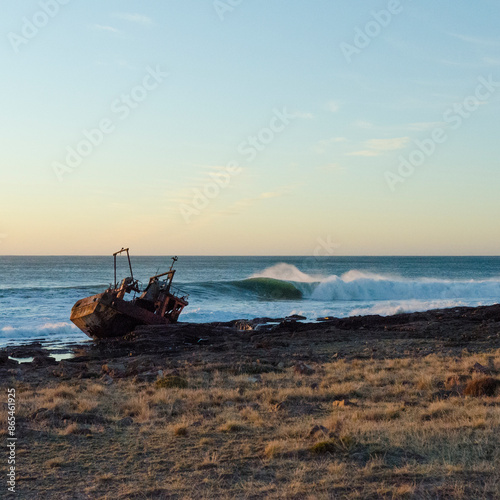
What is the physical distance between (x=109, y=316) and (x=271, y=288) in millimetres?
41666

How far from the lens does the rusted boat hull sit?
2570cm

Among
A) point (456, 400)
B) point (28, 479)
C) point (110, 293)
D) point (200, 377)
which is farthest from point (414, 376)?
point (110, 293)

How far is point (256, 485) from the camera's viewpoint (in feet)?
21.3

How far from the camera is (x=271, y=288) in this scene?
6631cm

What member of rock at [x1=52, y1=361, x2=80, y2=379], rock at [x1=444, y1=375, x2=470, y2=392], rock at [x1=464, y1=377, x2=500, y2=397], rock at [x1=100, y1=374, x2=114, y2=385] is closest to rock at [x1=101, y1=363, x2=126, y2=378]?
rock at [x1=100, y1=374, x2=114, y2=385]

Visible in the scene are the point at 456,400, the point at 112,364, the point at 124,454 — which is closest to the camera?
the point at 124,454

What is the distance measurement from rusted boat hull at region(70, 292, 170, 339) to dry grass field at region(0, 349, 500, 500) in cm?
1142

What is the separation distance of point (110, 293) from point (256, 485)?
20.7 metres

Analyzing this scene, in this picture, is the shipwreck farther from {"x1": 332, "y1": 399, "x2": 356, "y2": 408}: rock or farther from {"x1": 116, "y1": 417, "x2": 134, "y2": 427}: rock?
{"x1": 332, "y1": 399, "x2": 356, "y2": 408}: rock

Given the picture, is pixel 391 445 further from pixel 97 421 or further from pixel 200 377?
pixel 200 377

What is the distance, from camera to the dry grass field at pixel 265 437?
6.49m

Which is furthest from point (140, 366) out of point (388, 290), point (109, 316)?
point (388, 290)

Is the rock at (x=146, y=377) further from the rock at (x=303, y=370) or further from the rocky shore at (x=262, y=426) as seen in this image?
the rock at (x=303, y=370)

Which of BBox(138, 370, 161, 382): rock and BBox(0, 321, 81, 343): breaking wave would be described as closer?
BBox(138, 370, 161, 382): rock
